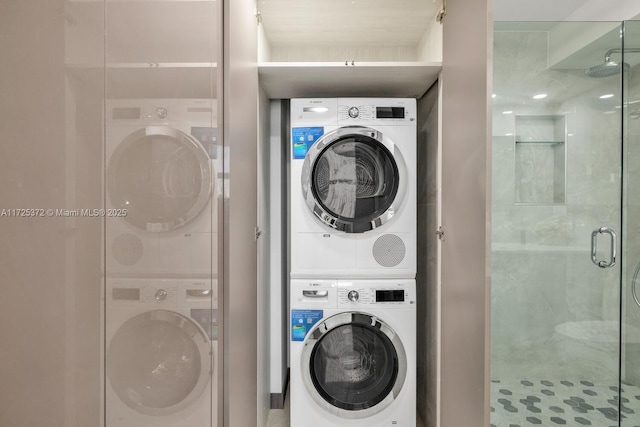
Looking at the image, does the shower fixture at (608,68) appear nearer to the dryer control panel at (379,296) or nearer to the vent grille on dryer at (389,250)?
the vent grille on dryer at (389,250)

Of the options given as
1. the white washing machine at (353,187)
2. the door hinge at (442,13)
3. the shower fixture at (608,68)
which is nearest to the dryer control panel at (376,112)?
the white washing machine at (353,187)

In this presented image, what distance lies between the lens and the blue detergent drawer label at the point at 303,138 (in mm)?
2016

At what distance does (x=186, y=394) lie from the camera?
0.97 m

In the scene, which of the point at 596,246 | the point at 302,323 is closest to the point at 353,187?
the point at 302,323

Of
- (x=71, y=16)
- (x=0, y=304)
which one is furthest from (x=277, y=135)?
(x=0, y=304)

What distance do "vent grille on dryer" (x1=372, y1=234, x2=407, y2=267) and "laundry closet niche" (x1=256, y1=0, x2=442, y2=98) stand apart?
87cm

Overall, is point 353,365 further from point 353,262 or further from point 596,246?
point 596,246

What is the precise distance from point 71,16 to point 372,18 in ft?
5.96

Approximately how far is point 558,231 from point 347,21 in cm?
155

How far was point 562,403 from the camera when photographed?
1765 mm

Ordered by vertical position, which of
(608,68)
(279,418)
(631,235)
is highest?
(608,68)

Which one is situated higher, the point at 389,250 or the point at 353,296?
the point at 389,250

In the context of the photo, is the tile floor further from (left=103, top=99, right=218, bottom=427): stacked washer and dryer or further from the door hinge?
the door hinge

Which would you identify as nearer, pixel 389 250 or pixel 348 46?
pixel 389 250
